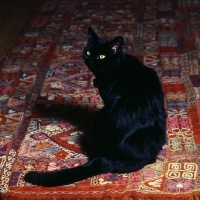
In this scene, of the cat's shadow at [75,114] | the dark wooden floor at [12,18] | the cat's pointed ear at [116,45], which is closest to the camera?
the cat's pointed ear at [116,45]

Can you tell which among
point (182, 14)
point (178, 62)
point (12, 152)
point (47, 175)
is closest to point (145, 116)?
point (47, 175)

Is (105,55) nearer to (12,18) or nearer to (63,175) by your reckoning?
(63,175)

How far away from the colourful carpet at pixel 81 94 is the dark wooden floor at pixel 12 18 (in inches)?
3.4

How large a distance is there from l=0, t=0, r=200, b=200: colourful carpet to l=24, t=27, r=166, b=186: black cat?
62 mm

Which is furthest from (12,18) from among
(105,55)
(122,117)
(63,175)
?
(63,175)

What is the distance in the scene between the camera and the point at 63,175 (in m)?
2.12

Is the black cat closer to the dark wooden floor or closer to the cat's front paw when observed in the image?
the cat's front paw

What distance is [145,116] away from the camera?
2.23 meters

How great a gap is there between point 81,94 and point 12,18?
1828 mm

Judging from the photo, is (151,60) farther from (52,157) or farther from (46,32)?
(52,157)

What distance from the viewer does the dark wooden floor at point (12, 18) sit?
4.07 metres

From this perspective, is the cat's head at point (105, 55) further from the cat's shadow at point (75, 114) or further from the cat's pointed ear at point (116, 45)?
the cat's shadow at point (75, 114)

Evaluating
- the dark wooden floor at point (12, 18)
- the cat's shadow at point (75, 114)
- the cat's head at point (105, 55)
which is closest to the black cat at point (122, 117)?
the cat's head at point (105, 55)

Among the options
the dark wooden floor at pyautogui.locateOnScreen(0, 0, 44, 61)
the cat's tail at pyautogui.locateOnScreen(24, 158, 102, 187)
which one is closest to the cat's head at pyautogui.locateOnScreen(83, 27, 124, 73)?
the cat's tail at pyautogui.locateOnScreen(24, 158, 102, 187)
